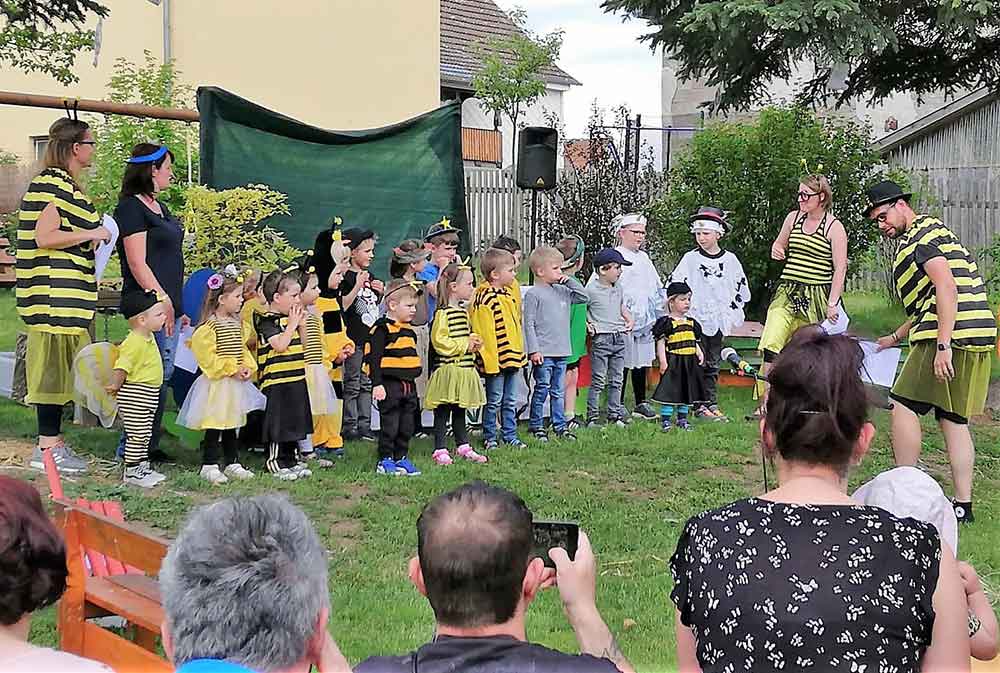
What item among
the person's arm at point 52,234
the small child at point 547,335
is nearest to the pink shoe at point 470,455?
the small child at point 547,335

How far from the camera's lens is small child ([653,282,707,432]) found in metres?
8.98

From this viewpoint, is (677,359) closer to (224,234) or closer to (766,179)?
(224,234)

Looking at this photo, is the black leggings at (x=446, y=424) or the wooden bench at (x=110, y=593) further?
the black leggings at (x=446, y=424)

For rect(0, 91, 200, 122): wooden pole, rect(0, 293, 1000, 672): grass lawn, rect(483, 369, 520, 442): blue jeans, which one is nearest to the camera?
rect(0, 293, 1000, 672): grass lawn

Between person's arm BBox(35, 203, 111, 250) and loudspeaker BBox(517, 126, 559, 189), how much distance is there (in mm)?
6356

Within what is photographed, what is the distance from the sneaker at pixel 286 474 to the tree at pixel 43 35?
13.7 ft

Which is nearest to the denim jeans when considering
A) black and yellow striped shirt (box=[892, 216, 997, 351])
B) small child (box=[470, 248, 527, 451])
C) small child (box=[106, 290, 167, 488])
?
small child (box=[470, 248, 527, 451])

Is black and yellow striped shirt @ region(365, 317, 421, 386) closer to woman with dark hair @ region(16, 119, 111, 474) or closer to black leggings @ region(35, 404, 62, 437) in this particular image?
woman with dark hair @ region(16, 119, 111, 474)

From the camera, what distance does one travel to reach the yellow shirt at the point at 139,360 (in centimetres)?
680

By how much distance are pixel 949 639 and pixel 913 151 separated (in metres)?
17.5

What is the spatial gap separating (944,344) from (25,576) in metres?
5.03

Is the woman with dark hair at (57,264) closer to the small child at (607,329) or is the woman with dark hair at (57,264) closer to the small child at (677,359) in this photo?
the small child at (607,329)

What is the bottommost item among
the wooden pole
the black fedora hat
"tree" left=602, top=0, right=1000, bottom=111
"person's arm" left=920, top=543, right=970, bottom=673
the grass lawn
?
the grass lawn

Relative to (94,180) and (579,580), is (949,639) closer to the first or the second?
(579,580)
